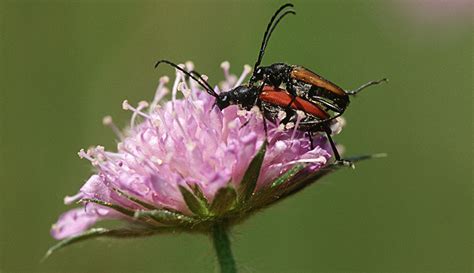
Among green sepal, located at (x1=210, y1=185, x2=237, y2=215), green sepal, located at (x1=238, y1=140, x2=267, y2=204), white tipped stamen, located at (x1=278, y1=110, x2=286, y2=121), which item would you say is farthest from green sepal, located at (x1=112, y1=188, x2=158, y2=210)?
white tipped stamen, located at (x1=278, y1=110, x2=286, y2=121)

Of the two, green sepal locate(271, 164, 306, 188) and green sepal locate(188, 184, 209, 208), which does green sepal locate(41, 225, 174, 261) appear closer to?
green sepal locate(188, 184, 209, 208)

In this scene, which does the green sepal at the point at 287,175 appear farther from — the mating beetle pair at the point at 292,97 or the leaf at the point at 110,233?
the leaf at the point at 110,233

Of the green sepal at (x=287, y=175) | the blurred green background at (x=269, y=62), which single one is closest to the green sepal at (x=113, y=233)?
the green sepal at (x=287, y=175)

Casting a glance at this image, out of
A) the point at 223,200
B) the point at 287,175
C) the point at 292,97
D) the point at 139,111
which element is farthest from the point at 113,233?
the point at 292,97

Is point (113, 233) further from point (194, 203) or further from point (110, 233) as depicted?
point (194, 203)

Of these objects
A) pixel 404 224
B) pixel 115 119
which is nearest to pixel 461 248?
pixel 404 224

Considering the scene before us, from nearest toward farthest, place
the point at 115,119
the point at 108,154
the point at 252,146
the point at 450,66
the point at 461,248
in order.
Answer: the point at 252,146 < the point at 108,154 < the point at 461,248 < the point at 115,119 < the point at 450,66

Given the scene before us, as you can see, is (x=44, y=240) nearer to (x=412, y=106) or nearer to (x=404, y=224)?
(x=404, y=224)
